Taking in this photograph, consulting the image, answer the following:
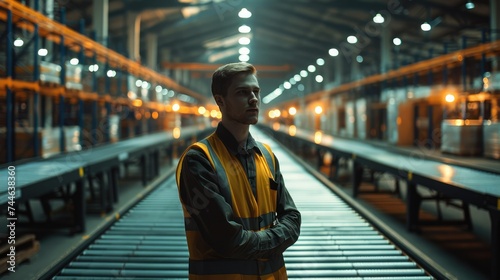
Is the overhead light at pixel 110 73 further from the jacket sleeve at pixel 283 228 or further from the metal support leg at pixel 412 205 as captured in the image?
the jacket sleeve at pixel 283 228

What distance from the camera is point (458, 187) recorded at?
420 cm

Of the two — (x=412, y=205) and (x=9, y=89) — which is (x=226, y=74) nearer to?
(x=412, y=205)

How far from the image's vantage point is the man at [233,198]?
1574 millimetres

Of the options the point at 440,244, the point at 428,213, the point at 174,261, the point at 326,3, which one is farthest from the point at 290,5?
the point at 174,261

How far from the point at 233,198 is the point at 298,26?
28368mm

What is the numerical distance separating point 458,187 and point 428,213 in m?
3.66

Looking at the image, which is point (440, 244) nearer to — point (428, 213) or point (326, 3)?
point (428, 213)

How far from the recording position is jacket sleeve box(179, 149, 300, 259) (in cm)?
155

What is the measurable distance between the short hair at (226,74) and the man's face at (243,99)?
16 millimetres

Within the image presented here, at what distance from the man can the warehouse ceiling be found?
12.4 meters

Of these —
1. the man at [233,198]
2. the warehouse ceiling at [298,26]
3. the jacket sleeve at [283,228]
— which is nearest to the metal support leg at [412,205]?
the jacket sleeve at [283,228]

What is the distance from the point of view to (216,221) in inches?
61.0

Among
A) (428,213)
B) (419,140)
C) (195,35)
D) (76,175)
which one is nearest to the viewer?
(76,175)

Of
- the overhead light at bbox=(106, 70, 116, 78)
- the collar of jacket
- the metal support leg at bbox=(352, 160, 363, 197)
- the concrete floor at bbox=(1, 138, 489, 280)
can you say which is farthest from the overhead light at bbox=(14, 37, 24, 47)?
the collar of jacket
